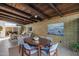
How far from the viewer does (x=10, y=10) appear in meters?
2.44

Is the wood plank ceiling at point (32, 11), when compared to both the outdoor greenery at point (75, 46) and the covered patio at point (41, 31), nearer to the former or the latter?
the covered patio at point (41, 31)

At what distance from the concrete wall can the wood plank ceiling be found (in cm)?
11

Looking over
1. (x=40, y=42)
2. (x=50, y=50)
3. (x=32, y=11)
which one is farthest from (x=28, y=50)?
(x=32, y=11)

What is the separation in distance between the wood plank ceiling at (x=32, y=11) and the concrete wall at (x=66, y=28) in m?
0.11

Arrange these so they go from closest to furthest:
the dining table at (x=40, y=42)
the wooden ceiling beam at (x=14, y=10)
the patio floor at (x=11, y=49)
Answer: the wooden ceiling beam at (x=14, y=10), the patio floor at (x=11, y=49), the dining table at (x=40, y=42)

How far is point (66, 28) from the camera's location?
265 cm

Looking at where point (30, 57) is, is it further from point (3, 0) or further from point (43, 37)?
point (3, 0)

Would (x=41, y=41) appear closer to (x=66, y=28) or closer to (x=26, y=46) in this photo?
(x=26, y=46)

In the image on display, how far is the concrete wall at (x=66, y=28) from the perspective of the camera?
2598 mm

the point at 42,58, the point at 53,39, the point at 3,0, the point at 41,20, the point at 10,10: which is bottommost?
the point at 42,58

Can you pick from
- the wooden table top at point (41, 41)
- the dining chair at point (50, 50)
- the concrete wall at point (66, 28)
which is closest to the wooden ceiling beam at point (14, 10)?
the concrete wall at point (66, 28)

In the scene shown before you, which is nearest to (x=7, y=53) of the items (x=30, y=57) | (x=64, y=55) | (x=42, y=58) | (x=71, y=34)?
(x=30, y=57)

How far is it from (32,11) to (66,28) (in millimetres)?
986

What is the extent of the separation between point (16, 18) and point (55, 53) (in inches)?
54.3
